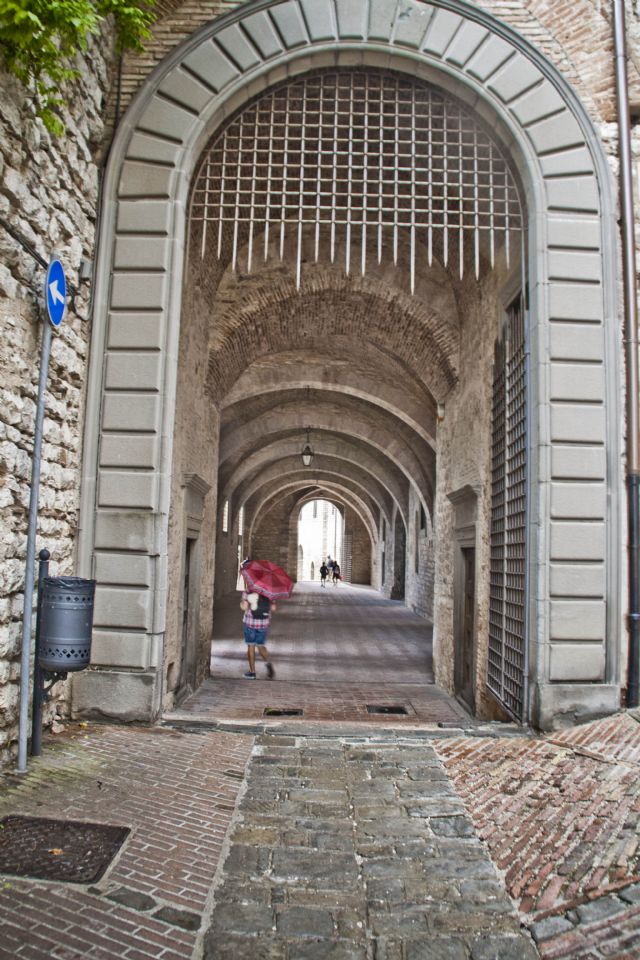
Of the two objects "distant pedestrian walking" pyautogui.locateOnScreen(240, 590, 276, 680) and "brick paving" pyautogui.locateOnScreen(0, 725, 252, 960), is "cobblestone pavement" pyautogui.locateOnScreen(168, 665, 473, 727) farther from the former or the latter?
"brick paving" pyautogui.locateOnScreen(0, 725, 252, 960)

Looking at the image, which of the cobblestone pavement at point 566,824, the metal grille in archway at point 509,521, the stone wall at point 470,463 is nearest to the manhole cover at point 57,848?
the cobblestone pavement at point 566,824

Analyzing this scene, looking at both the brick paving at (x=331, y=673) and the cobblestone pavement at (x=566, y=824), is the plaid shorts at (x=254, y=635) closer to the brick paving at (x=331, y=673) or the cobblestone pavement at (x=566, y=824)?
the brick paving at (x=331, y=673)

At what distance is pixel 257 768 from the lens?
4.21m

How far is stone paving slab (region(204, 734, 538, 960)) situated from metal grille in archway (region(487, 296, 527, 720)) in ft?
6.75

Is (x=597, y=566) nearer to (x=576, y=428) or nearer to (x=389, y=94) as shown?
(x=576, y=428)

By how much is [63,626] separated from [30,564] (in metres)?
0.42

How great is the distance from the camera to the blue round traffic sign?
4.12 meters

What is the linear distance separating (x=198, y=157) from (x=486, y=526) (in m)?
4.62

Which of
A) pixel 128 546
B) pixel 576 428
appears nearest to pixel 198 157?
pixel 128 546

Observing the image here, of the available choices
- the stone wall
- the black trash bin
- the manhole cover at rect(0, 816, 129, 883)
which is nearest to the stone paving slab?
the manhole cover at rect(0, 816, 129, 883)

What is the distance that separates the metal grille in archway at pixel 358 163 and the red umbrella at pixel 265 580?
13.0ft

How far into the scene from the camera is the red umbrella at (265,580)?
30.3ft

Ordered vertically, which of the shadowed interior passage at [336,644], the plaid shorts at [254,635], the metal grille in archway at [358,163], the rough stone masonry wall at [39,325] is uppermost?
the metal grille in archway at [358,163]

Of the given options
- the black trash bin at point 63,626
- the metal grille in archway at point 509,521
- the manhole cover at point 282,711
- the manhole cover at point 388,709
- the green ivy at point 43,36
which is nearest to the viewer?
the green ivy at point 43,36
